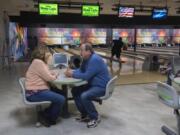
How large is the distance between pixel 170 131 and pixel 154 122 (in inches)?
18.2

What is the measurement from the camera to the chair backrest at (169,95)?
9.02 ft

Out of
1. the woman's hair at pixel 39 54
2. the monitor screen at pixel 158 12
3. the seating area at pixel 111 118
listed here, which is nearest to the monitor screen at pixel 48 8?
the monitor screen at pixel 158 12

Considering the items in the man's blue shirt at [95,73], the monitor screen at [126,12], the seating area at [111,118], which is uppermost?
the monitor screen at [126,12]

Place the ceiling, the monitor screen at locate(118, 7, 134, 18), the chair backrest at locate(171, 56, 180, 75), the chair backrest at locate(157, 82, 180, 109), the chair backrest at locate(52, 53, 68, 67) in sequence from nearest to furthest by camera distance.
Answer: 1. the chair backrest at locate(157, 82, 180, 109)
2. the chair backrest at locate(171, 56, 180, 75)
3. the chair backrest at locate(52, 53, 68, 67)
4. the monitor screen at locate(118, 7, 134, 18)
5. the ceiling

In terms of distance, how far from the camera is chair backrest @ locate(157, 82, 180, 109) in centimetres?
275

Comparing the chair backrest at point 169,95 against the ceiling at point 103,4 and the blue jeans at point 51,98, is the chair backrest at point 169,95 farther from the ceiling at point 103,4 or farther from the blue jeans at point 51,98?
the ceiling at point 103,4

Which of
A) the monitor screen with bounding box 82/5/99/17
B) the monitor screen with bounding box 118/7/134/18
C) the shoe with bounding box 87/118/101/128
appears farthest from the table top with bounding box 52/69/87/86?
the monitor screen with bounding box 118/7/134/18

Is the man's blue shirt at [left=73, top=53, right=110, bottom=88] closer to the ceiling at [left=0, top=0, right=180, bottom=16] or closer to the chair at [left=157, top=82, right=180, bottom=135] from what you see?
the chair at [left=157, top=82, right=180, bottom=135]

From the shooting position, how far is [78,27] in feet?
59.3

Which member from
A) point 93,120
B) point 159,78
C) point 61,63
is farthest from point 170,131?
point 159,78

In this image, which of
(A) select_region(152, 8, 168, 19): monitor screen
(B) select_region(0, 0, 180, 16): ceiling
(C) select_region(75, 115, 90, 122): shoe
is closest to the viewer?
(C) select_region(75, 115, 90, 122): shoe

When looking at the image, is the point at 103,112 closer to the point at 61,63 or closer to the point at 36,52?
the point at 36,52

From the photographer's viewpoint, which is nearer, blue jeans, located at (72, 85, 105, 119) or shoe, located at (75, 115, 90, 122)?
blue jeans, located at (72, 85, 105, 119)

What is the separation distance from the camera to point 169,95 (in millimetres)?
2832
